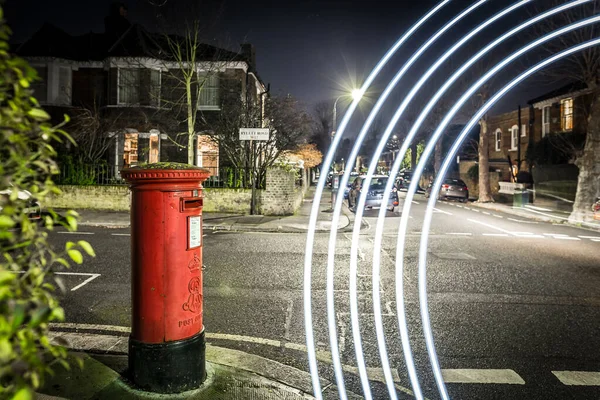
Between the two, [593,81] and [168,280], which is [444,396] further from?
[593,81]

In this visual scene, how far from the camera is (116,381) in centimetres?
356

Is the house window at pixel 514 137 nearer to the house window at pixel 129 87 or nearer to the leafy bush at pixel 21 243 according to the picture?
the house window at pixel 129 87

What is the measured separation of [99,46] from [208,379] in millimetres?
27734

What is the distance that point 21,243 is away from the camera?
5.07 ft

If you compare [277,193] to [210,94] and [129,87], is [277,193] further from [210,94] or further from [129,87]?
[129,87]

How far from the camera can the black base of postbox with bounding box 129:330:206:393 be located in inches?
138

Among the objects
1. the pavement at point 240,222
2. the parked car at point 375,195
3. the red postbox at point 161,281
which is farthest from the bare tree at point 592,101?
the red postbox at point 161,281

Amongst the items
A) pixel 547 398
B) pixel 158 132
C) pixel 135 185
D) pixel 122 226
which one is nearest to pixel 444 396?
pixel 547 398

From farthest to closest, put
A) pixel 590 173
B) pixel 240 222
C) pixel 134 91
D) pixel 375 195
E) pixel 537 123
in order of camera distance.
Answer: pixel 537 123, pixel 134 91, pixel 375 195, pixel 590 173, pixel 240 222

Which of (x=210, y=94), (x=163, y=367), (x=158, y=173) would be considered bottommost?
(x=163, y=367)

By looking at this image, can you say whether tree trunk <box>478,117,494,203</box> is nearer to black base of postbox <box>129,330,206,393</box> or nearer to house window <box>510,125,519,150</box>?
house window <box>510,125,519,150</box>

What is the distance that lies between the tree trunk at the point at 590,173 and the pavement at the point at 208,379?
59.1ft

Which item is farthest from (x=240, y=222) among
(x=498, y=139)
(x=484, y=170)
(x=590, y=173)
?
(x=498, y=139)

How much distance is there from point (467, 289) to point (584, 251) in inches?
214
